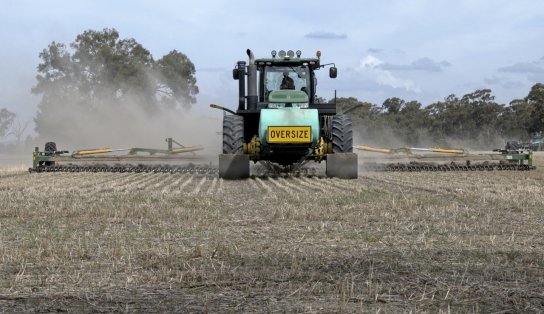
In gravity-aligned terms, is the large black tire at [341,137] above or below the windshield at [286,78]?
below

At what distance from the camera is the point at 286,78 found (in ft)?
54.8

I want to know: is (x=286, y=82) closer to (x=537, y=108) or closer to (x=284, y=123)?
(x=284, y=123)

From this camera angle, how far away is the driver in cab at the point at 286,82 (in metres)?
16.6

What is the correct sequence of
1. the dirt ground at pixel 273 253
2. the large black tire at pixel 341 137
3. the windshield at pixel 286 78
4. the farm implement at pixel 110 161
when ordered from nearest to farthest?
the dirt ground at pixel 273 253, the large black tire at pixel 341 137, the windshield at pixel 286 78, the farm implement at pixel 110 161

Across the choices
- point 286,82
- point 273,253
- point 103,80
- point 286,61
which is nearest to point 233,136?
point 286,82

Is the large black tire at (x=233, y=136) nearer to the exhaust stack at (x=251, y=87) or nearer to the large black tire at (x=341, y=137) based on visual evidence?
the exhaust stack at (x=251, y=87)

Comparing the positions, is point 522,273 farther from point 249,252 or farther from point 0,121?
point 0,121

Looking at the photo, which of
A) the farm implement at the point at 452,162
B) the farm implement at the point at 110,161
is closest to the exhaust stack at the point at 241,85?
Answer: the farm implement at the point at 110,161

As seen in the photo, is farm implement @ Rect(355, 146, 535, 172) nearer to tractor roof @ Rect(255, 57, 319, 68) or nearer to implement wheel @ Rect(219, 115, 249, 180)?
tractor roof @ Rect(255, 57, 319, 68)

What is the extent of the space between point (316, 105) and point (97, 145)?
114 ft

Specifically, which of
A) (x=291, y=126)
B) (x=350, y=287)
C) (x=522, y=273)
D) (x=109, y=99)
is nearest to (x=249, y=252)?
(x=350, y=287)

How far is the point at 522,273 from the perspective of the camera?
16.9 ft

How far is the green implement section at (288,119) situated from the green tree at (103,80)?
39445mm

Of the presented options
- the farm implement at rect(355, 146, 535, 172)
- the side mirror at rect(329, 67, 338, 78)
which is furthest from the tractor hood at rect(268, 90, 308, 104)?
the farm implement at rect(355, 146, 535, 172)
